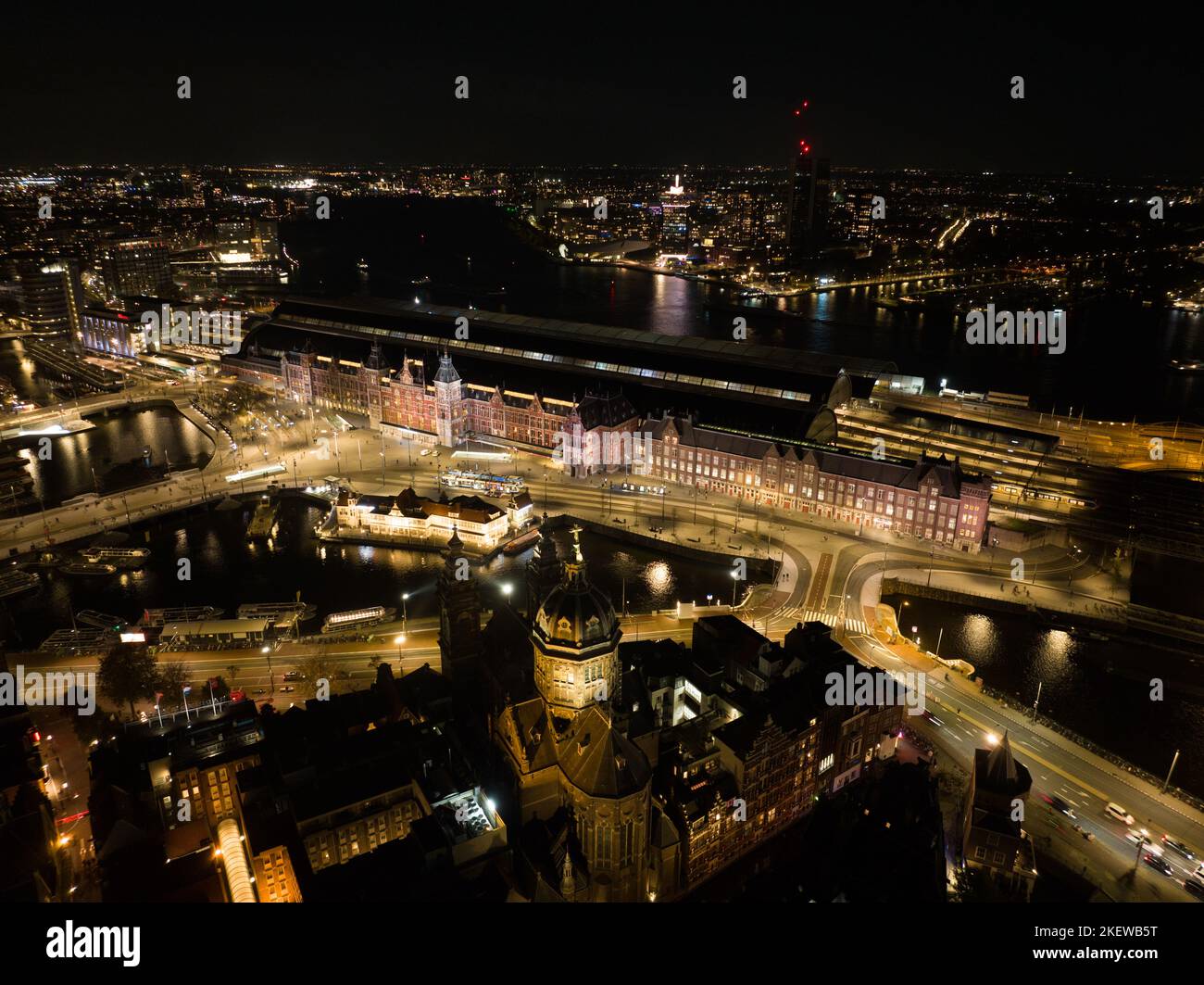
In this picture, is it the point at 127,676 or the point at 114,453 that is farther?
the point at 114,453

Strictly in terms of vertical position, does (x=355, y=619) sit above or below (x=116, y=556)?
below

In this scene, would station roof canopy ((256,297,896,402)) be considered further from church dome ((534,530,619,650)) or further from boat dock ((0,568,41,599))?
church dome ((534,530,619,650))

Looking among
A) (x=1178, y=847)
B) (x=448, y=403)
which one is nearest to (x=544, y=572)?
(x=1178, y=847)

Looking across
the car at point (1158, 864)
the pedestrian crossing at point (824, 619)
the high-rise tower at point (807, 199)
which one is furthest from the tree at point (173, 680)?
the high-rise tower at point (807, 199)

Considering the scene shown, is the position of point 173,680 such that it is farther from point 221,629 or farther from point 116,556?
point 116,556

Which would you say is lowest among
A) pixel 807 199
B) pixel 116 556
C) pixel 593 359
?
pixel 116 556

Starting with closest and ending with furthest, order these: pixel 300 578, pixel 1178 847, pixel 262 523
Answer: pixel 1178 847 < pixel 300 578 < pixel 262 523

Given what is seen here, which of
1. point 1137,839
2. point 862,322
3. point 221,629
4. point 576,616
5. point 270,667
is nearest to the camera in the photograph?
point 576,616
